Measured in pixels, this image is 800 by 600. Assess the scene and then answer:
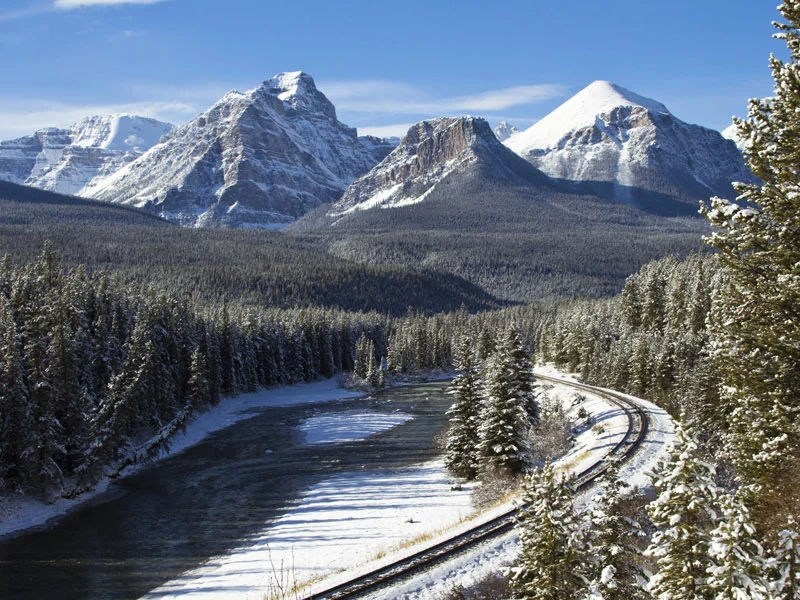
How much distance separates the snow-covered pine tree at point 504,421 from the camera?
3250 centimetres

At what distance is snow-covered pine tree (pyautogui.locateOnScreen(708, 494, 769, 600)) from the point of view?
25.6ft

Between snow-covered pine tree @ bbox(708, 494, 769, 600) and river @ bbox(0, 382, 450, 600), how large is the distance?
925 inches

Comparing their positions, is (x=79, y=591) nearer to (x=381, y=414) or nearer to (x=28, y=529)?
(x=28, y=529)

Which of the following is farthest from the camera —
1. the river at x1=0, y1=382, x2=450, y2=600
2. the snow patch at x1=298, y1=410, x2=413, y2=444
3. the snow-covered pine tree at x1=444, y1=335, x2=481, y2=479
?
the snow patch at x1=298, y1=410, x2=413, y2=444

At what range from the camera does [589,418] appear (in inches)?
1751

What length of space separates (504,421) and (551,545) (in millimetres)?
22017

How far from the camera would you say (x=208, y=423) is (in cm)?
6612

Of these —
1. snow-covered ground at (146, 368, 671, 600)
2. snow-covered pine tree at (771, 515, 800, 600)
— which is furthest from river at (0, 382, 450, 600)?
snow-covered pine tree at (771, 515, 800, 600)

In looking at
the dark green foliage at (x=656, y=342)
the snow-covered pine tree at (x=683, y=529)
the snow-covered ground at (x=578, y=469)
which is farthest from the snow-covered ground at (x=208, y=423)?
the snow-covered pine tree at (x=683, y=529)

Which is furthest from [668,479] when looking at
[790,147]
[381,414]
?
[381,414]

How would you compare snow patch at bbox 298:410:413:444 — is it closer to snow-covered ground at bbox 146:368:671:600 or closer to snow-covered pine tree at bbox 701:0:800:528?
snow-covered ground at bbox 146:368:671:600

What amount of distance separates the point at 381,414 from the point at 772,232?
62.4 m

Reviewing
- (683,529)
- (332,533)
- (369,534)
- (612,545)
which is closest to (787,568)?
(683,529)

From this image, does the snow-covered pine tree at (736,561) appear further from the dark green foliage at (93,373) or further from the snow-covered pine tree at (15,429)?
the dark green foliage at (93,373)
